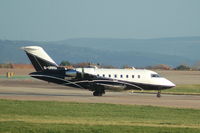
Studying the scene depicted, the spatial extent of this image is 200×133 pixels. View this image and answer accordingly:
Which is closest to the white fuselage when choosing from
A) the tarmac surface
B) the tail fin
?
the tarmac surface

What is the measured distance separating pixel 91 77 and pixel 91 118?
18.8m

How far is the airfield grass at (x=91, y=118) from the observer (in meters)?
24.5

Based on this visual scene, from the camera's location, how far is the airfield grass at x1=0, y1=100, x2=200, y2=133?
24531 millimetres

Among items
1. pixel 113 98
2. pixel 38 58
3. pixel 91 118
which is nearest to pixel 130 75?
pixel 113 98

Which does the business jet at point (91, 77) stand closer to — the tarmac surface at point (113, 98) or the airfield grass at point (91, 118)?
the tarmac surface at point (113, 98)

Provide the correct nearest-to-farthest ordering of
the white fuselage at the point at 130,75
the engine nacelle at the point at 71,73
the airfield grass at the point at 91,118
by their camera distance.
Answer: the airfield grass at the point at 91,118
the engine nacelle at the point at 71,73
the white fuselage at the point at 130,75

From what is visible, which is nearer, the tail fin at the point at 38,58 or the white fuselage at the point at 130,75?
the tail fin at the point at 38,58

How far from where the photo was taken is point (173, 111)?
37.2m

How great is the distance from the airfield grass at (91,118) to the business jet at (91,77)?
9357 millimetres

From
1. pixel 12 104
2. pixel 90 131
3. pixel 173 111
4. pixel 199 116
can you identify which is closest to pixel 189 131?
pixel 90 131

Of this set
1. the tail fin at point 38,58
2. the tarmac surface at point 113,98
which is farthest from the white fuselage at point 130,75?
the tail fin at point 38,58

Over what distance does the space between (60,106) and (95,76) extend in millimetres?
12550

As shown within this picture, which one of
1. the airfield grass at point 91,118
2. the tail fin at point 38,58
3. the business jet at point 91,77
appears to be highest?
the tail fin at point 38,58

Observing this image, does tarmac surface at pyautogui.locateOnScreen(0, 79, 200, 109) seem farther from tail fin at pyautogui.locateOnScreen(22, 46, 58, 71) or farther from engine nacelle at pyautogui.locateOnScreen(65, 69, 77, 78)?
tail fin at pyautogui.locateOnScreen(22, 46, 58, 71)
